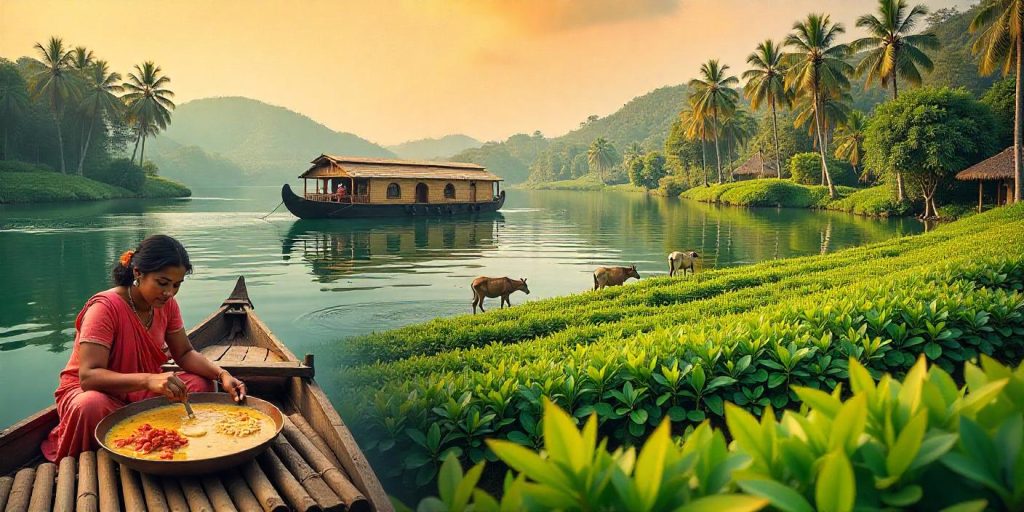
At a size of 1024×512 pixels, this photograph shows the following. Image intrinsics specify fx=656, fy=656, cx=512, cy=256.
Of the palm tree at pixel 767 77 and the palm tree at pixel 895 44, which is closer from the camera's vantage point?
the palm tree at pixel 895 44

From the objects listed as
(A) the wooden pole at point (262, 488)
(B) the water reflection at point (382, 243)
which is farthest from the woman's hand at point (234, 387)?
(B) the water reflection at point (382, 243)

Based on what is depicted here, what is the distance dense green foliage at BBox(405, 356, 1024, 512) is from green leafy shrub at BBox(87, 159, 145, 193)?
182 ft

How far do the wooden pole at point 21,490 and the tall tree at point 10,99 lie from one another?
50385 mm

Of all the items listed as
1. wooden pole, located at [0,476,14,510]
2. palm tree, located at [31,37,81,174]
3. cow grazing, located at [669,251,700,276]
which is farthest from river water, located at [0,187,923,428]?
palm tree, located at [31,37,81,174]

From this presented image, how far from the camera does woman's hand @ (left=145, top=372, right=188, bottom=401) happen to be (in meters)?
3.29

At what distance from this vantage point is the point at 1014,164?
24656 mm

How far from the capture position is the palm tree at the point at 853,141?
4412 centimetres

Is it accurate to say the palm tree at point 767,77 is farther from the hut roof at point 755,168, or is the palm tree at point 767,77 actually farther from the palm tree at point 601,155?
the palm tree at point 601,155

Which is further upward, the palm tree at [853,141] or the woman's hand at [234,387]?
the palm tree at [853,141]

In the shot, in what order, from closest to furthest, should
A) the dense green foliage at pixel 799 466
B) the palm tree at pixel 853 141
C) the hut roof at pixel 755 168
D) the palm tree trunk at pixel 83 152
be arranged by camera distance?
1. the dense green foliage at pixel 799 466
2. the palm tree at pixel 853 141
3. the palm tree trunk at pixel 83 152
4. the hut roof at pixel 755 168

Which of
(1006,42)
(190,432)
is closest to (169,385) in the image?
(190,432)

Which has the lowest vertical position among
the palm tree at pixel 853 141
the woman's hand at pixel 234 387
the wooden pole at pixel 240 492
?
the wooden pole at pixel 240 492

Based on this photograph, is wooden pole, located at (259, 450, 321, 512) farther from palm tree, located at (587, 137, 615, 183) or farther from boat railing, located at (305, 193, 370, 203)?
palm tree, located at (587, 137, 615, 183)

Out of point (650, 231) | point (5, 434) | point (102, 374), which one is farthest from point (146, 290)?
point (650, 231)
